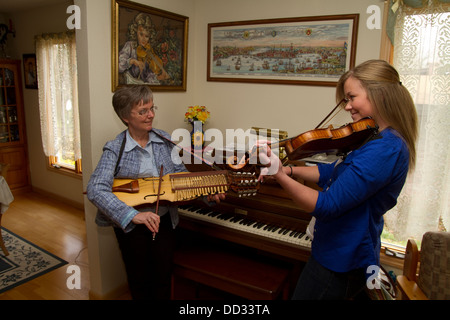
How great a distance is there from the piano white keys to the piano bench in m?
0.23

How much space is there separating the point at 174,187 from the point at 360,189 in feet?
3.22

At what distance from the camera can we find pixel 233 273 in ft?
6.95

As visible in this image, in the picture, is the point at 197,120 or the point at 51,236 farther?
the point at 51,236

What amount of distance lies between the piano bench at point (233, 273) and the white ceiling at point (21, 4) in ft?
12.2

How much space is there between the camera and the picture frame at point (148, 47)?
2.37 m

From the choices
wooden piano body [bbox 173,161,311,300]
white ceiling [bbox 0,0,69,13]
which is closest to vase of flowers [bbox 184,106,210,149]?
wooden piano body [bbox 173,161,311,300]

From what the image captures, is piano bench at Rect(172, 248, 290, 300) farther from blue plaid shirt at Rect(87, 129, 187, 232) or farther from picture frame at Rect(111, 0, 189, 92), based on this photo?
picture frame at Rect(111, 0, 189, 92)

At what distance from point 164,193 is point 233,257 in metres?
0.79

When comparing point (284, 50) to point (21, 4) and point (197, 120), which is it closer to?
point (197, 120)

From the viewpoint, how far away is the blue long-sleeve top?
3.82 ft

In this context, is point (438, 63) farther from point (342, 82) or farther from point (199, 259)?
point (199, 259)

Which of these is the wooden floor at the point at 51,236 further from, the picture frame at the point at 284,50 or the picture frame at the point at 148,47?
the picture frame at the point at 284,50

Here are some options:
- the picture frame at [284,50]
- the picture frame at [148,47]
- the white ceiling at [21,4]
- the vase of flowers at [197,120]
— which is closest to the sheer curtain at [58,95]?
the white ceiling at [21,4]

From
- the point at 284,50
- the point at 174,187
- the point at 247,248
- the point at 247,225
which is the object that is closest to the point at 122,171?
the point at 174,187
